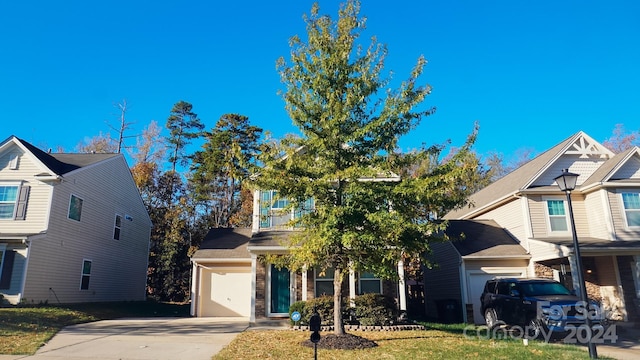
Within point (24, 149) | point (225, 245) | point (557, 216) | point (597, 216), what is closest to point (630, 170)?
point (597, 216)

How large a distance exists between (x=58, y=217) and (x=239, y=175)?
1190cm

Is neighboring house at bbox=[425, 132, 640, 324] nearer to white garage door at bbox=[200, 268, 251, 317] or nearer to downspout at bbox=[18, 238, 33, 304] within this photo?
white garage door at bbox=[200, 268, 251, 317]

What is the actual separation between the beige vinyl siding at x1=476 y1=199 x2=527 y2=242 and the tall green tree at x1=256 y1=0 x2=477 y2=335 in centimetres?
875

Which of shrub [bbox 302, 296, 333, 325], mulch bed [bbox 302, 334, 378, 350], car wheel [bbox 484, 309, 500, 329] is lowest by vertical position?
mulch bed [bbox 302, 334, 378, 350]

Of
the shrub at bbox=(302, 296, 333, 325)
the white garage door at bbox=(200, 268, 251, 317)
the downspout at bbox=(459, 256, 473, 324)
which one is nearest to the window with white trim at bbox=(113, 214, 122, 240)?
the white garage door at bbox=(200, 268, 251, 317)

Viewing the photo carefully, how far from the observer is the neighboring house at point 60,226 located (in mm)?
16328

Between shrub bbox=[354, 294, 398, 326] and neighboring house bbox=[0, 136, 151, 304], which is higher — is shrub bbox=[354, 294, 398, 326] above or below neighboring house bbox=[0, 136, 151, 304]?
below

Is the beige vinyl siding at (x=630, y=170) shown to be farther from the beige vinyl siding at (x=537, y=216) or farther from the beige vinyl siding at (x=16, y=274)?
the beige vinyl siding at (x=16, y=274)

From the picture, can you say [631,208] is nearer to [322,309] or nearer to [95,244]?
[322,309]

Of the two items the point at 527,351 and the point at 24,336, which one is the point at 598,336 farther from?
the point at 24,336

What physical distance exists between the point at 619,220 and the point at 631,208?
32.6 inches

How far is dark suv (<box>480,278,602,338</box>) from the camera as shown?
1134cm

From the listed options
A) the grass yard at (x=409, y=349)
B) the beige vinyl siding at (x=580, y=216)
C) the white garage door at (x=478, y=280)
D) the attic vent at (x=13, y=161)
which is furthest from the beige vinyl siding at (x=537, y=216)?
the attic vent at (x=13, y=161)

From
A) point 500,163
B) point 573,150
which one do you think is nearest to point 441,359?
point 573,150
